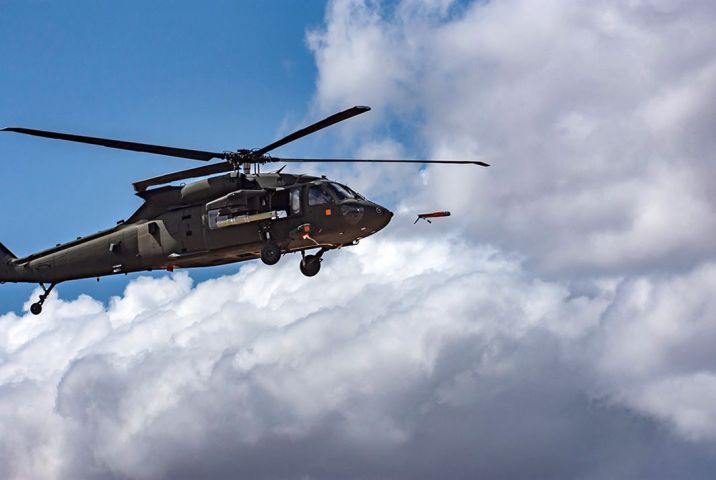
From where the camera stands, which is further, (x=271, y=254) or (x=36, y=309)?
(x=36, y=309)

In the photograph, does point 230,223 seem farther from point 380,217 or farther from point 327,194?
point 380,217

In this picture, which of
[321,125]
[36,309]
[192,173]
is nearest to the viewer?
[321,125]

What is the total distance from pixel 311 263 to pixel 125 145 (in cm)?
1178

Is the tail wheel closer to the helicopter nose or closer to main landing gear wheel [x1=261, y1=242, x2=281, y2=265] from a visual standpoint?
main landing gear wheel [x1=261, y1=242, x2=281, y2=265]

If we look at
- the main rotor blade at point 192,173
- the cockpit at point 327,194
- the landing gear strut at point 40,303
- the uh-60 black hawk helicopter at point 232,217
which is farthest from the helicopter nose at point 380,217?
the landing gear strut at point 40,303

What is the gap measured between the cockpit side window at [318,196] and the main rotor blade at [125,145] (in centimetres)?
601

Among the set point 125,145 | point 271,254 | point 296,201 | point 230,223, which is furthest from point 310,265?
point 125,145

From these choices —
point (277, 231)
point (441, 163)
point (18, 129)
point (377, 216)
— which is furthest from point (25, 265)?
point (441, 163)

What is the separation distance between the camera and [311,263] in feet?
167

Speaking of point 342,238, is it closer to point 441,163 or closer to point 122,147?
point 441,163

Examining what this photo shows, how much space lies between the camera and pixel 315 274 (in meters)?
51.3

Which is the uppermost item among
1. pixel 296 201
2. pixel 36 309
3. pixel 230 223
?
pixel 296 201

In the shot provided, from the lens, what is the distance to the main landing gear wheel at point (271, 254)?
48.6 meters

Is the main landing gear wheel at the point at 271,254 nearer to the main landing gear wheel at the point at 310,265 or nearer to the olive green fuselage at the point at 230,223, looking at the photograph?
the olive green fuselage at the point at 230,223
